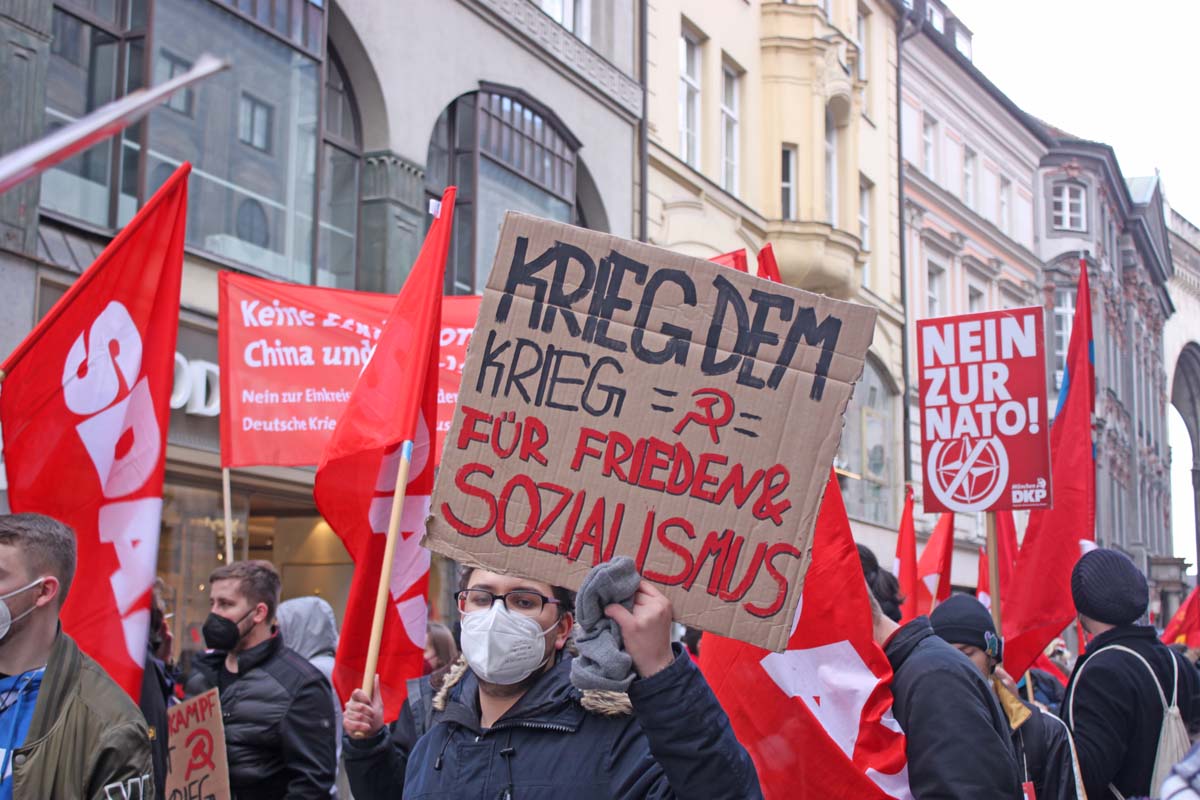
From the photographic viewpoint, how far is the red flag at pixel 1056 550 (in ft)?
22.2

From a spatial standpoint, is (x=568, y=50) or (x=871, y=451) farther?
(x=871, y=451)

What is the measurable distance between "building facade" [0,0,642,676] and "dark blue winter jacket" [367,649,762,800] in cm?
737

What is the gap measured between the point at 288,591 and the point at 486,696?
10.7 meters

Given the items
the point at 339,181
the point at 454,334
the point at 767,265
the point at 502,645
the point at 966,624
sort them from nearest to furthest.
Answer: the point at 502,645 → the point at 966,624 → the point at 767,265 → the point at 454,334 → the point at 339,181

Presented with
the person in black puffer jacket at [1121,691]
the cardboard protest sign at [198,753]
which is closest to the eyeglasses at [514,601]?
the cardboard protest sign at [198,753]

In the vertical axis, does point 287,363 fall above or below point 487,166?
below

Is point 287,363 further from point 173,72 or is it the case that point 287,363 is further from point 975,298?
point 975,298

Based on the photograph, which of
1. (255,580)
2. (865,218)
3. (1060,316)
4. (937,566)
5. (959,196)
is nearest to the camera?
(255,580)

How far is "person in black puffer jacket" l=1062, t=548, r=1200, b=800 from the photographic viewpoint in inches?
203

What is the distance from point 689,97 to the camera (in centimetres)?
2070

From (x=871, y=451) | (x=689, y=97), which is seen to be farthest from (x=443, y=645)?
(x=871, y=451)

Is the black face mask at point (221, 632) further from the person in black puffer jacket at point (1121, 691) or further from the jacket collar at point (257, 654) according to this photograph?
the person in black puffer jacket at point (1121, 691)

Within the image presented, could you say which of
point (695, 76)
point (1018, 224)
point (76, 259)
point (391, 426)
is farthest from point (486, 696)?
point (1018, 224)

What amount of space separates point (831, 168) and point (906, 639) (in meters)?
21.4
